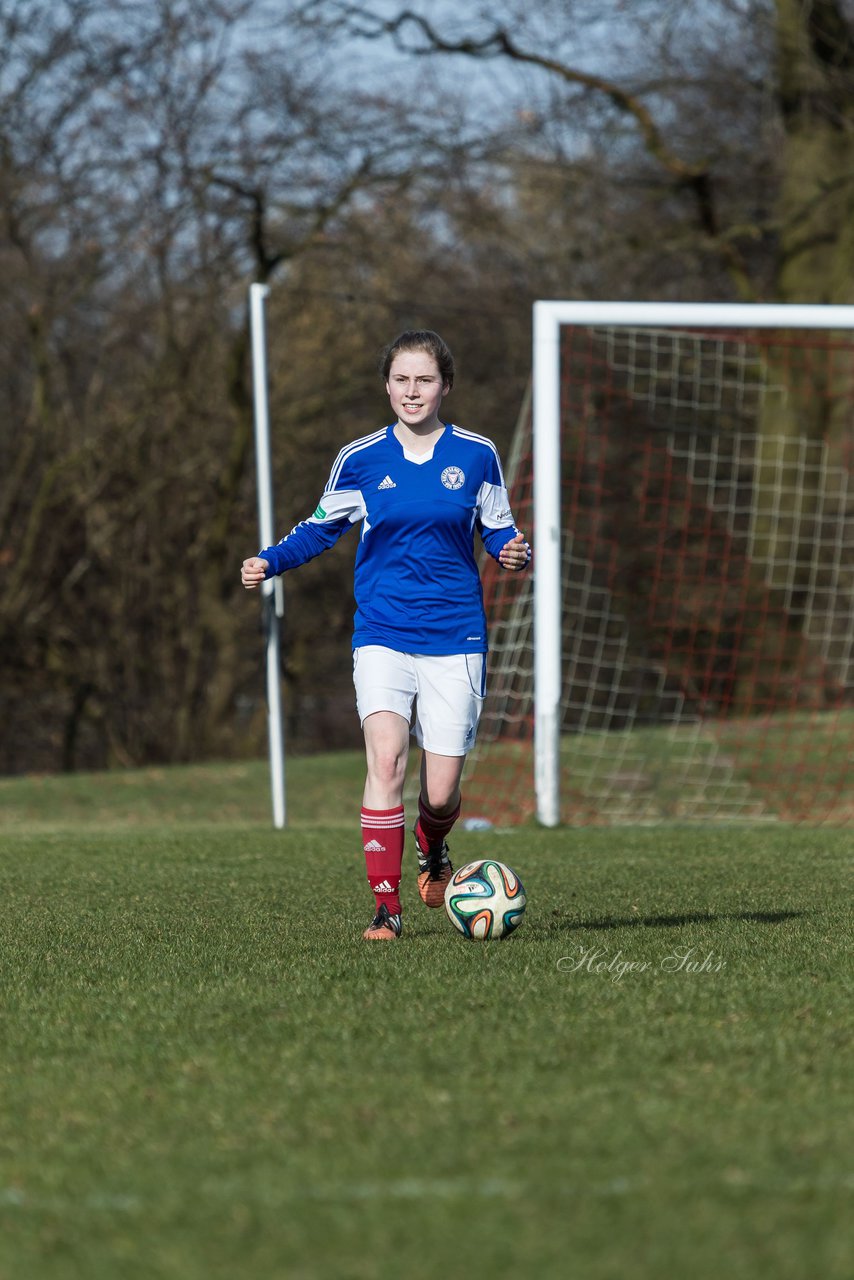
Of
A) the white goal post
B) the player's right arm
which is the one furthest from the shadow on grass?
the white goal post

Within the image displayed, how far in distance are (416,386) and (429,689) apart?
0.95 meters

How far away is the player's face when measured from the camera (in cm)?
506

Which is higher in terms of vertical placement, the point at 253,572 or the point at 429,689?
the point at 253,572

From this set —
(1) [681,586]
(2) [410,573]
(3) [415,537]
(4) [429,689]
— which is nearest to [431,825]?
(4) [429,689]

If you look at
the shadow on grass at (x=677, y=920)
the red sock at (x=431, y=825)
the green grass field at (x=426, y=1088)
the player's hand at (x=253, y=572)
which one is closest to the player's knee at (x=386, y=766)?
the red sock at (x=431, y=825)

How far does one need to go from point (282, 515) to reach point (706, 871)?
12698mm

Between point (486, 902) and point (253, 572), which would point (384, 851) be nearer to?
point (486, 902)

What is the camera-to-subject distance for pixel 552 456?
9172 millimetres

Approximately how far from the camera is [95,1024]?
3936 millimetres

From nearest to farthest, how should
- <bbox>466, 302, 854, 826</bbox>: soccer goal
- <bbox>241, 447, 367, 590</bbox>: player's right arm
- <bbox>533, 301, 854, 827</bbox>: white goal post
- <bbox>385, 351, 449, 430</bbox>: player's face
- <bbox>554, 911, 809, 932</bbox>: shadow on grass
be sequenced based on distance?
<bbox>385, 351, 449, 430</bbox>: player's face, <bbox>241, 447, 367, 590</bbox>: player's right arm, <bbox>554, 911, 809, 932</bbox>: shadow on grass, <bbox>533, 301, 854, 827</bbox>: white goal post, <bbox>466, 302, 854, 826</bbox>: soccer goal

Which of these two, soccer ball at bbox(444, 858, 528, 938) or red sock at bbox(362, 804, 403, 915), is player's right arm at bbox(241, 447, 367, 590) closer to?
red sock at bbox(362, 804, 403, 915)

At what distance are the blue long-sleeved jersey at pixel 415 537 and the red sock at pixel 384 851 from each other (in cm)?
53

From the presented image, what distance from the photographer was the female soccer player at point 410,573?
5.09 metres

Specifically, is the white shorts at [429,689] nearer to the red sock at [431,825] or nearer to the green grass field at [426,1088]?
the red sock at [431,825]
